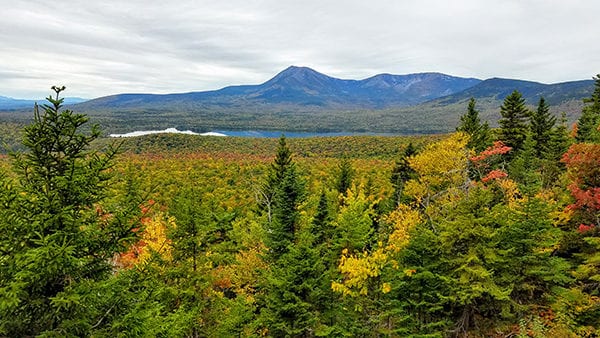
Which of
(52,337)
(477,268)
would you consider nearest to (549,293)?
(477,268)

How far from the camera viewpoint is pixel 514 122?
113 ft

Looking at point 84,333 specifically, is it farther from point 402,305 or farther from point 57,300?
point 402,305

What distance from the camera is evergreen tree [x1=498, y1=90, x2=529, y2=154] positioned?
3328 cm

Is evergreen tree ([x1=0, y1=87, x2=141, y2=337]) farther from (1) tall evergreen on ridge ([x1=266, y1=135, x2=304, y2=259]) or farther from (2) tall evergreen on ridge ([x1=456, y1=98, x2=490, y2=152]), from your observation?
(2) tall evergreen on ridge ([x1=456, y1=98, x2=490, y2=152])

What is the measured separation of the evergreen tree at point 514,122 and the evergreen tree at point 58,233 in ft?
115

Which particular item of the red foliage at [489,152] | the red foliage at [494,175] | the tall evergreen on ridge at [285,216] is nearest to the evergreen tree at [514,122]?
the red foliage at [489,152]

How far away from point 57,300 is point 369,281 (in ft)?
38.3

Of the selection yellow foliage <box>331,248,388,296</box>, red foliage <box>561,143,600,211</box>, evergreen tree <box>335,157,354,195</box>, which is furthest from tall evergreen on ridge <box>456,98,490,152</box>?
yellow foliage <box>331,248,388,296</box>

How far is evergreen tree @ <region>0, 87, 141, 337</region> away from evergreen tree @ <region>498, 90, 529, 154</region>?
35.1 metres

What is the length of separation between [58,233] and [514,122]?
3742cm

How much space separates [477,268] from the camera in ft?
46.7

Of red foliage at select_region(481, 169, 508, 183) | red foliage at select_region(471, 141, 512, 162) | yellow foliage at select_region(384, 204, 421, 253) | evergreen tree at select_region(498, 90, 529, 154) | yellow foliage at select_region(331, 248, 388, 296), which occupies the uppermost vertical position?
evergreen tree at select_region(498, 90, 529, 154)

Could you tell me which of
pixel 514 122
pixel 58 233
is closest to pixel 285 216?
pixel 58 233

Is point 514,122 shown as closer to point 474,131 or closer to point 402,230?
point 474,131
